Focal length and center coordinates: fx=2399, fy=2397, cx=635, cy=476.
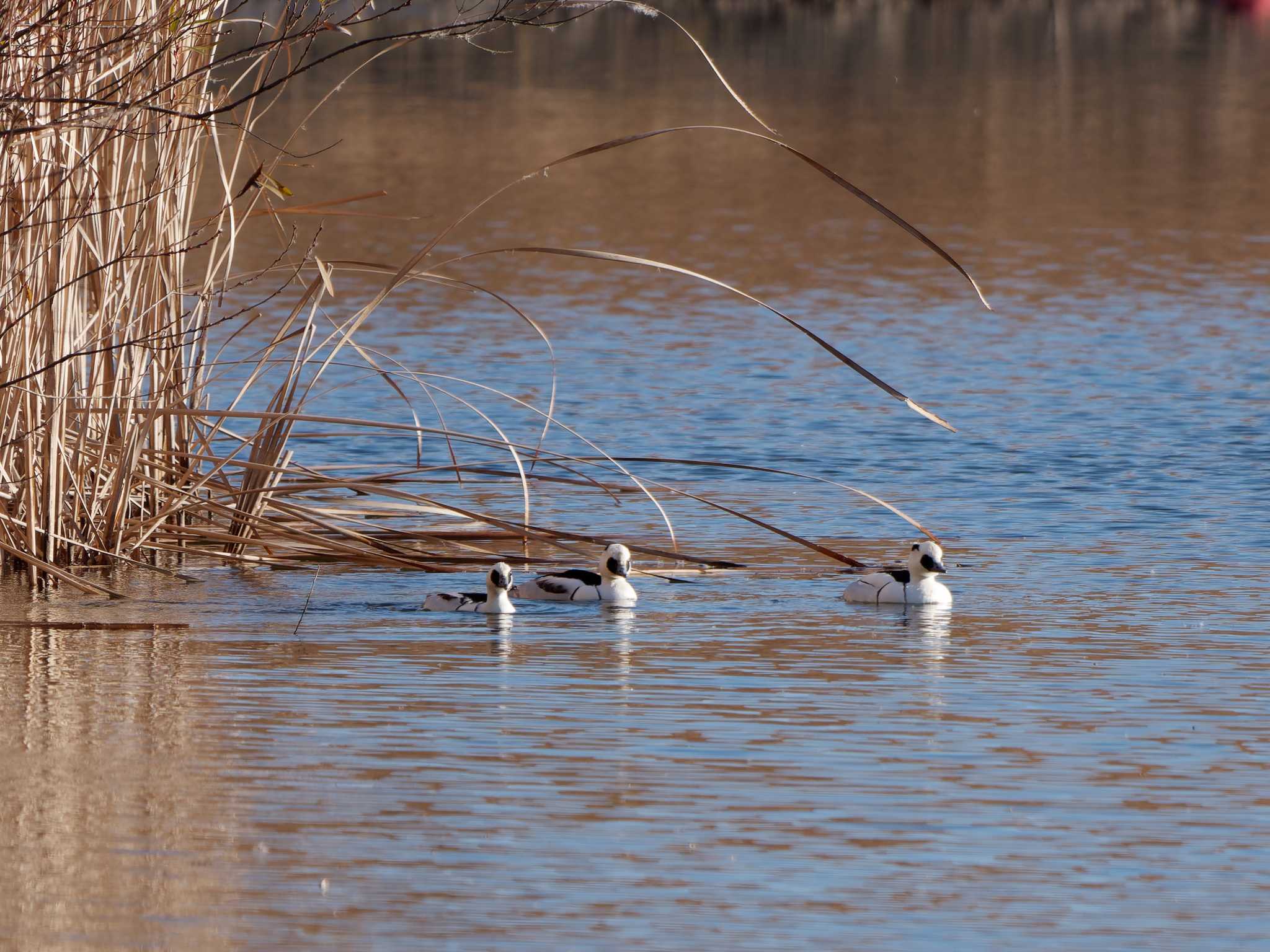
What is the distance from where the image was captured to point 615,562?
8.24m

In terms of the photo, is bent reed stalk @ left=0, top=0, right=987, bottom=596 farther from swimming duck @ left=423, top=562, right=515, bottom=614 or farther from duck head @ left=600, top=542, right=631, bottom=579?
swimming duck @ left=423, top=562, right=515, bottom=614

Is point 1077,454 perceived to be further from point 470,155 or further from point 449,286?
point 470,155

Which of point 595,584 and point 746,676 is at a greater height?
point 746,676

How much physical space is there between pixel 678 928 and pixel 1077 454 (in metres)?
7.05

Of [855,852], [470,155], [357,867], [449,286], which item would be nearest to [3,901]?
[357,867]

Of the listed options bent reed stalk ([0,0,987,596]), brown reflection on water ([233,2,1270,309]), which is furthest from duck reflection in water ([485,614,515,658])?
brown reflection on water ([233,2,1270,309])

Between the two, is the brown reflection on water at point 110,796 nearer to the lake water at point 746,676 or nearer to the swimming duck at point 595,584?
the lake water at point 746,676

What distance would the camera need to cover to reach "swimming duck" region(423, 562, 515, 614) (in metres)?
8.13

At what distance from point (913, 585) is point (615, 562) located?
104 centimetres

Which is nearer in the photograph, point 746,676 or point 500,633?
point 746,676

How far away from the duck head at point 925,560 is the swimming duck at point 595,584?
0.98 m

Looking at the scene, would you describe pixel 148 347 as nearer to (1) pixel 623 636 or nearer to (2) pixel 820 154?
(1) pixel 623 636

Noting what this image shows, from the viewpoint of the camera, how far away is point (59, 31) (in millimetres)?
6734

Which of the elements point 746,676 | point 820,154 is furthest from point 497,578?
point 820,154
